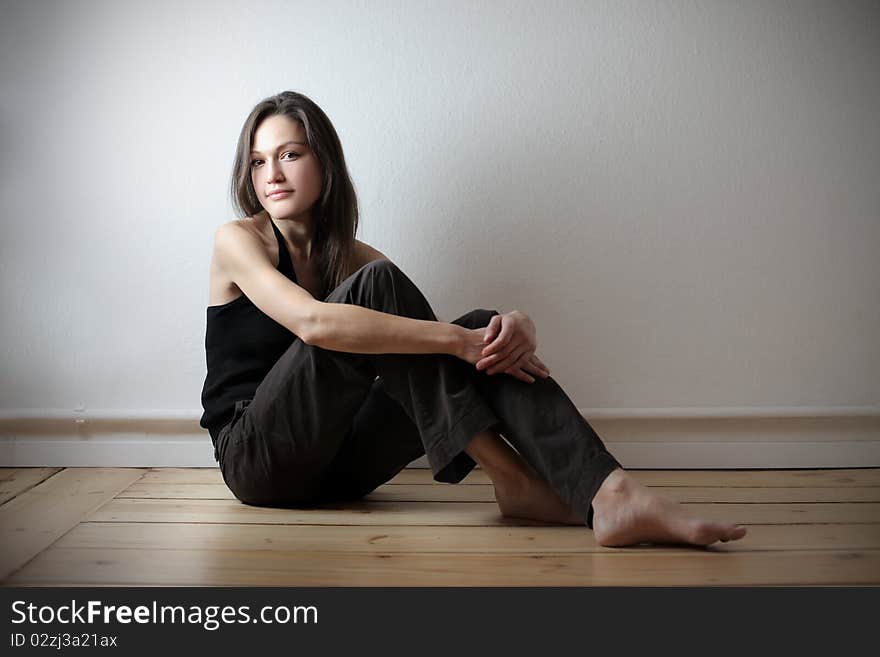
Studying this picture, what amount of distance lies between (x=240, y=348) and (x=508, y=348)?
54 cm

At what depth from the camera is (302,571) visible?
4.01ft

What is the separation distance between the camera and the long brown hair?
5.36ft

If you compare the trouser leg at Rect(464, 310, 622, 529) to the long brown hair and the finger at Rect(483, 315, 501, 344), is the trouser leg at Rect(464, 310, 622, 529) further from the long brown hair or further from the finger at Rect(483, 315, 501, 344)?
the long brown hair

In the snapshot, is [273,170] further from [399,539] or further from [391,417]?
[399,539]

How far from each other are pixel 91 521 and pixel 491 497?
0.75m

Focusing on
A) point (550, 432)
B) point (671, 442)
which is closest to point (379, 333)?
point (550, 432)

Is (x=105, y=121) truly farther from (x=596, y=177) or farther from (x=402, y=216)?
(x=596, y=177)

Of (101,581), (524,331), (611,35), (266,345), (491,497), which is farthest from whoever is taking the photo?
(611,35)

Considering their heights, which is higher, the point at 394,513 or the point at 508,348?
the point at 508,348

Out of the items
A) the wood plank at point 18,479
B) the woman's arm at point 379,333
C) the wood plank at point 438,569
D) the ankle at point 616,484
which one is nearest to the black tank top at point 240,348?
the woman's arm at point 379,333

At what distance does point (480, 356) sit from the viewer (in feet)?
4.57

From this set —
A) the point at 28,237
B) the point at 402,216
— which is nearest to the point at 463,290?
the point at 402,216

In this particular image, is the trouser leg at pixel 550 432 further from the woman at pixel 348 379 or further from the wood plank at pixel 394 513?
Answer: the wood plank at pixel 394 513

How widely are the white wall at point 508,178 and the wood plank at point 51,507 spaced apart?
0.17 metres
